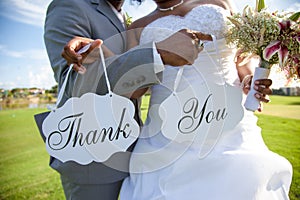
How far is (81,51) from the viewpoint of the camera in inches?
29.9

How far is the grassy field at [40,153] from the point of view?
2.90 meters

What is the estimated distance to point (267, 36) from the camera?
0.92m

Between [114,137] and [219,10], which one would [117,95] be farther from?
[219,10]

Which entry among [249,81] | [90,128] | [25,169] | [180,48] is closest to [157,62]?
[180,48]

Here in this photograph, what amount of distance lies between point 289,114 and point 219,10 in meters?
4.10

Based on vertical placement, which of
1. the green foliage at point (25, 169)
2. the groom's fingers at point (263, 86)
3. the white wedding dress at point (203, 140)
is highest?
the groom's fingers at point (263, 86)

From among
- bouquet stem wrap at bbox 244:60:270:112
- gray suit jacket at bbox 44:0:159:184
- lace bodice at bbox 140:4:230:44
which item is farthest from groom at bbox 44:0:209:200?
bouquet stem wrap at bbox 244:60:270:112

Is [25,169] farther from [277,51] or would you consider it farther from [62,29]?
[277,51]

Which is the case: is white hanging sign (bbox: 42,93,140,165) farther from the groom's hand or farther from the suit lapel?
the suit lapel

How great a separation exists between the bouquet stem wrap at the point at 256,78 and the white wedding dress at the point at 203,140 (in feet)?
0.16

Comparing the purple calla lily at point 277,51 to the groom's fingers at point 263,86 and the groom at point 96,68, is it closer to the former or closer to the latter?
the groom's fingers at point 263,86

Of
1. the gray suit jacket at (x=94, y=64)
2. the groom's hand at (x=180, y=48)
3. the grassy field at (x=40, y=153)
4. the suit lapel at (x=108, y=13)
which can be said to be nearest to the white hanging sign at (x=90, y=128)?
the gray suit jacket at (x=94, y=64)

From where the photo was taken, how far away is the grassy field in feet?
9.53

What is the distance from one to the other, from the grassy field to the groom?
6.21ft
